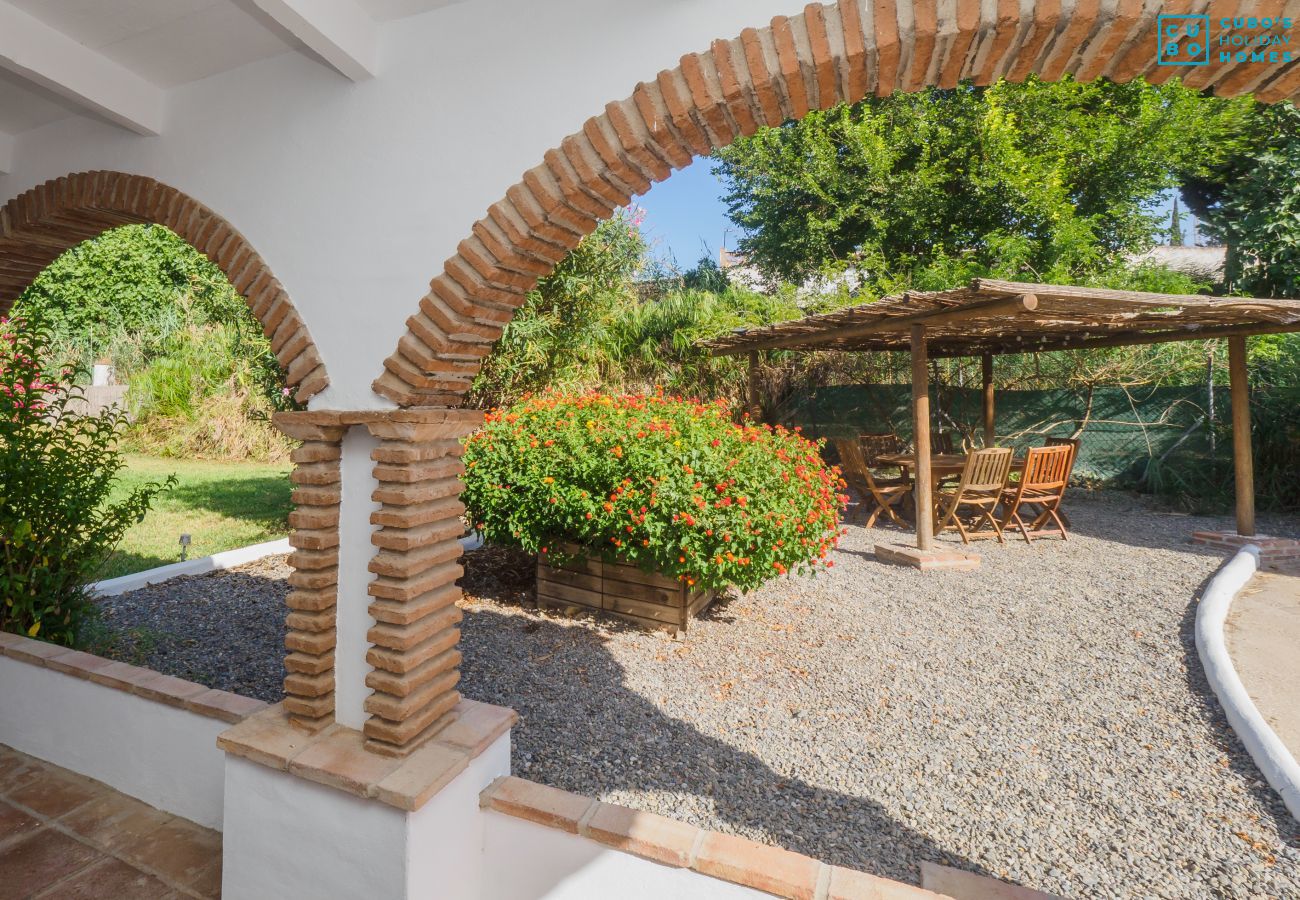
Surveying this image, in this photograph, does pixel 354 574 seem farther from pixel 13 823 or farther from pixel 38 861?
pixel 13 823

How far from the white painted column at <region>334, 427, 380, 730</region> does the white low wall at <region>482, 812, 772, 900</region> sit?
630mm

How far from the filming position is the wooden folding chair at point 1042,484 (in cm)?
690

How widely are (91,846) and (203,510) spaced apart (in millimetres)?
6561

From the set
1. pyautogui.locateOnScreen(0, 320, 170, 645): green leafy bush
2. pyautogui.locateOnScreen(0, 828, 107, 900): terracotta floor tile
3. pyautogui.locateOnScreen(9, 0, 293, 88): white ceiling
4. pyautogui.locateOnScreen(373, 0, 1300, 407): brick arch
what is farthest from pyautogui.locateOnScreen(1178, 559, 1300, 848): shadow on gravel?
pyautogui.locateOnScreen(0, 320, 170, 645): green leafy bush

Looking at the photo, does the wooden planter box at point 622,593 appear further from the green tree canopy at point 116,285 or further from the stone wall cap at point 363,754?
the green tree canopy at point 116,285

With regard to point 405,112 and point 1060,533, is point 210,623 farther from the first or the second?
point 1060,533

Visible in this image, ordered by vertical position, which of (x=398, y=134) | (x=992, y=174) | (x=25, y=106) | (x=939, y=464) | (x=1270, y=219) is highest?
(x=992, y=174)

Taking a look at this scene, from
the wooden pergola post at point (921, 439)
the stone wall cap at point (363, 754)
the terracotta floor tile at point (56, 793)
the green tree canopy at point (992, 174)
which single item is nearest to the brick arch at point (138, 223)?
the stone wall cap at point (363, 754)

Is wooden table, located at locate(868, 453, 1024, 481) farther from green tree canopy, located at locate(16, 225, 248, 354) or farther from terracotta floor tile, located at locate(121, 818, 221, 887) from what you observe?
green tree canopy, located at locate(16, 225, 248, 354)

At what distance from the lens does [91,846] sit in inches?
98.7

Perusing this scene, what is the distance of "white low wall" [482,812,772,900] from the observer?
1.90m

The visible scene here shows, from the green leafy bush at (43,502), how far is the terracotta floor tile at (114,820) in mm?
1151

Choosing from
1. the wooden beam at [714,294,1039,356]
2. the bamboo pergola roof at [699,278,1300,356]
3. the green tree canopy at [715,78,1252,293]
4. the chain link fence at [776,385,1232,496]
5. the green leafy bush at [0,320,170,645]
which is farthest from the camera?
the green tree canopy at [715,78,1252,293]

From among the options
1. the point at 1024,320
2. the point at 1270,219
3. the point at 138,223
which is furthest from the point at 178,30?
the point at 1270,219
